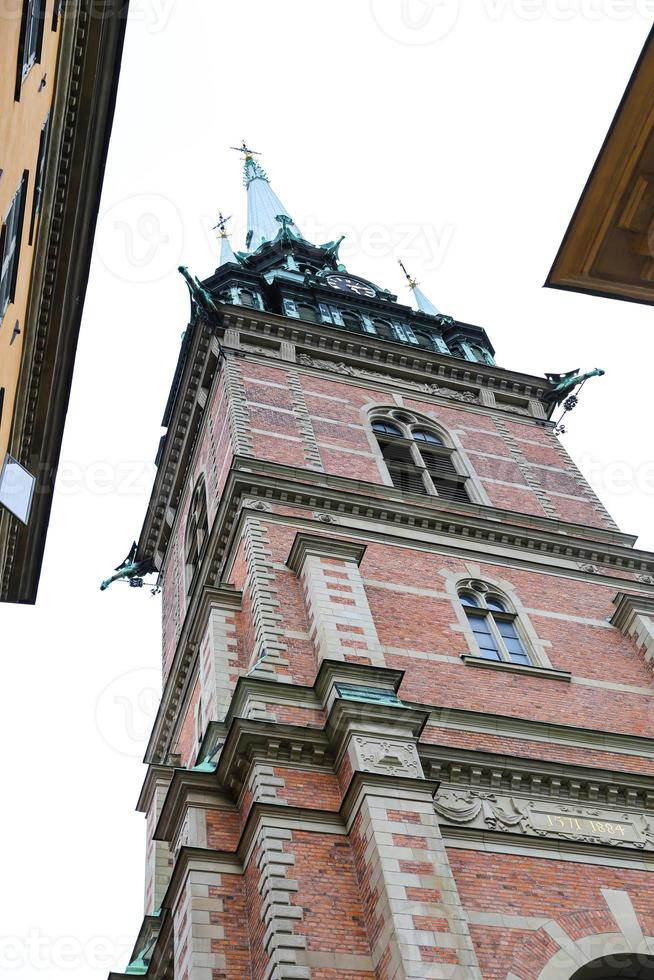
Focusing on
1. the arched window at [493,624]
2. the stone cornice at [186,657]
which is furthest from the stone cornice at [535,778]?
the stone cornice at [186,657]

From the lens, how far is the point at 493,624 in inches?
853

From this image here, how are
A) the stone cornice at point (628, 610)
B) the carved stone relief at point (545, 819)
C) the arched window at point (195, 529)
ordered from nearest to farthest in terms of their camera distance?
the carved stone relief at point (545, 819) → the stone cornice at point (628, 610) → the arched window at point (195, 529)

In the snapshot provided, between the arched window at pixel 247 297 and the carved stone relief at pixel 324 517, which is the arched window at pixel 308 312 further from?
the carved stone relief at pixel 324 517

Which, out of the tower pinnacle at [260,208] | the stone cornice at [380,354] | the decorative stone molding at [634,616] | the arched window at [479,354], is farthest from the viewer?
the tower pinnacle at [260,208]

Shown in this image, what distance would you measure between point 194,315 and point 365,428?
6772 mm

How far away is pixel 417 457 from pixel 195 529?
19.0ft

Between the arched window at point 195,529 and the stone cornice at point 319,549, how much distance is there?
675 cm

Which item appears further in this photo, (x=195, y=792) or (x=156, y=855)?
(x=156, y=855)

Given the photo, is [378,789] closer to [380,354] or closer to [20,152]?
[20,152]

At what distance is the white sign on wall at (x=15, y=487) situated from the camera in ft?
46.7

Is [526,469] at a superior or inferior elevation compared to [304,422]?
inferior

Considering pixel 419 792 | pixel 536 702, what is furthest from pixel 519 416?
pixel 419 792

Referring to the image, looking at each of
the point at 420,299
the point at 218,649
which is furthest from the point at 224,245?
the point at 218,649

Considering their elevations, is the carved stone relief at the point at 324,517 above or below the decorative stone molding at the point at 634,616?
above
